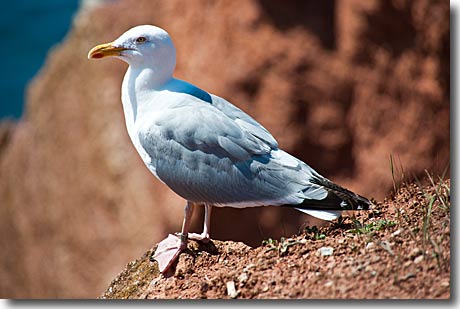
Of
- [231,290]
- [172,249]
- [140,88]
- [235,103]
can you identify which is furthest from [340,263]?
[235,103]

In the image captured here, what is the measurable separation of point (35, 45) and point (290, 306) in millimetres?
6370

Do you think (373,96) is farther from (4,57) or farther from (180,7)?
(4,57)

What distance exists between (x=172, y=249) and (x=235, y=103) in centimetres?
332

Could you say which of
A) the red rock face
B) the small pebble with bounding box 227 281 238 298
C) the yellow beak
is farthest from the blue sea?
the small pebble with bounding box 227 281 238 298

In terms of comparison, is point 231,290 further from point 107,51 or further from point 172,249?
point 107,51

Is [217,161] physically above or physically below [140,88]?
below

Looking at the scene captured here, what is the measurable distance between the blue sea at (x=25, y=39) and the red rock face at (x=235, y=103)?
37cm

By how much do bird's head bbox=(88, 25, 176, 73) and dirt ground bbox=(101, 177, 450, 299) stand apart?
2.58ft

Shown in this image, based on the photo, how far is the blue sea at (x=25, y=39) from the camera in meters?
7.41

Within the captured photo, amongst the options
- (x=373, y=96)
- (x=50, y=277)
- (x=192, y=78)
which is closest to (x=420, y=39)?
(x=373, y=96)

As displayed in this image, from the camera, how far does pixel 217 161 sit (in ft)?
9.76

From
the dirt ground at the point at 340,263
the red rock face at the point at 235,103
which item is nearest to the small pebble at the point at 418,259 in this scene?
the dirt ground at the point at 340,263

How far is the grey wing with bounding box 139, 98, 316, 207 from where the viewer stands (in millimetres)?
2943

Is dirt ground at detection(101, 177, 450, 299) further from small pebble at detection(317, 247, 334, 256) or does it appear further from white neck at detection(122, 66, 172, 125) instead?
white neck at detection(122, 66, 172, 125)
